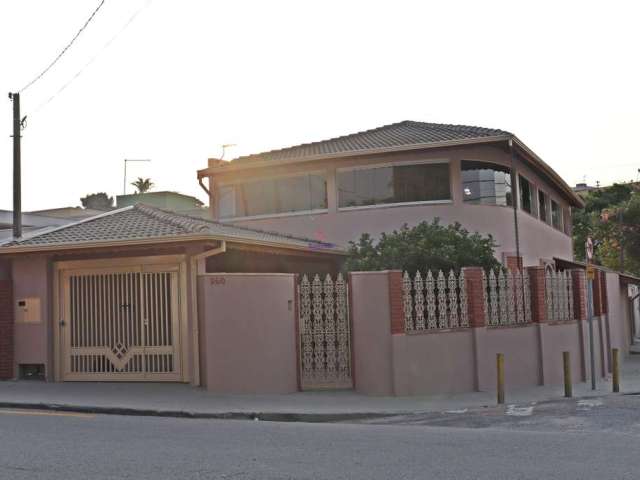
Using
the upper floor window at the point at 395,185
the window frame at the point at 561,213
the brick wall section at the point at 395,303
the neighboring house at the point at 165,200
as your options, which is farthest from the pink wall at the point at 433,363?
the neighboring house at the point at 165,200

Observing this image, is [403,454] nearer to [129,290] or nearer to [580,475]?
[580,475]

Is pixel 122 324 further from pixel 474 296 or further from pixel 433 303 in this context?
pixel 474 296

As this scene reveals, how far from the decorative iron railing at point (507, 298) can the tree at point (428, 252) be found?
0.71 meters

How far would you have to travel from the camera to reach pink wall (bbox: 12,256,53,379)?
52.4 ft

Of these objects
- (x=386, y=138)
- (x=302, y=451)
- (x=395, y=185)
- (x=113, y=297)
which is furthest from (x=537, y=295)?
(x=302, y=451)

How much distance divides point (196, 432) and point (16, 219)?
12.9 m

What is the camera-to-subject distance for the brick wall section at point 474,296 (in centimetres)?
1466

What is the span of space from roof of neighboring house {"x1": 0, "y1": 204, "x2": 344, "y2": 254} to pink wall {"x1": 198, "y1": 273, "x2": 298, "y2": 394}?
1.02 meters

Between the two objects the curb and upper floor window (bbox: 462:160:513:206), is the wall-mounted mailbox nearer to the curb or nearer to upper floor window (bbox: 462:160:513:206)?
the curb

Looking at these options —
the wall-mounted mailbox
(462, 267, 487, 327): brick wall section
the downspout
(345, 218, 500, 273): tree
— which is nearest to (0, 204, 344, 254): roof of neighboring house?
the downspout

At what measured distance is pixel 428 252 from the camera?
53.3ft

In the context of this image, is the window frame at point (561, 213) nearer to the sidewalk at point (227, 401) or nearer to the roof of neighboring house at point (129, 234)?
the roof of neighboring house at point (129, 234)

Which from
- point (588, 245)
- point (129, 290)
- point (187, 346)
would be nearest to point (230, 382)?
point (187, 346)

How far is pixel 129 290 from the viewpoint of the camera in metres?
15.5
